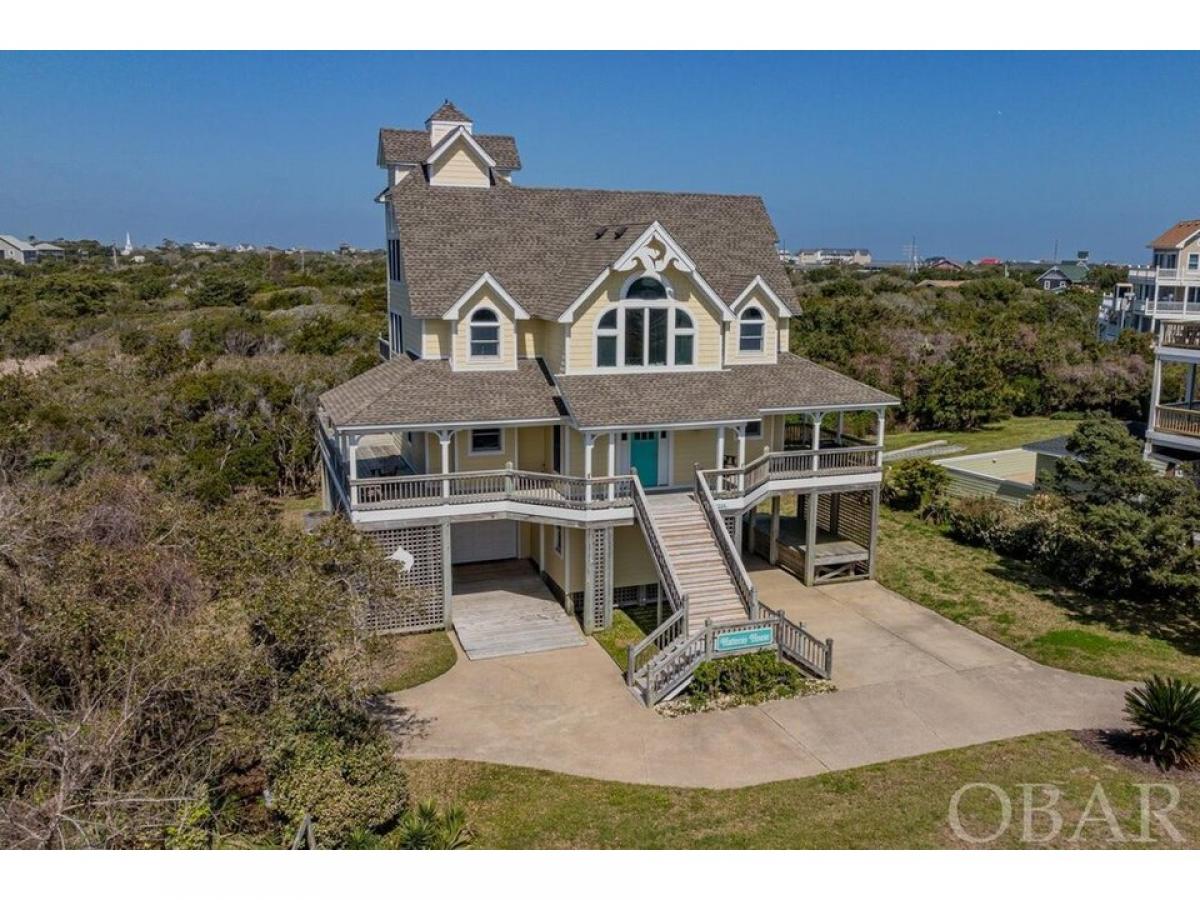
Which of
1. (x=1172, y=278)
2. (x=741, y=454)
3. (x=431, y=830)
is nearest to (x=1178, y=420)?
(x=741, y=454)

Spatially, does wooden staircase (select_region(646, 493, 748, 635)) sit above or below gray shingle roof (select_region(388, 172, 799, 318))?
below

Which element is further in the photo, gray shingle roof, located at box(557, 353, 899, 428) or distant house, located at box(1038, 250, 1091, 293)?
distant house, located at box(1038, 250, 1091, 293)

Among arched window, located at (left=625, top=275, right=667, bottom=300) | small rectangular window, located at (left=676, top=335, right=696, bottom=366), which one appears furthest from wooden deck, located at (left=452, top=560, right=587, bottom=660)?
arched window, located at (left=625, top=275, right=667, bottom=300)

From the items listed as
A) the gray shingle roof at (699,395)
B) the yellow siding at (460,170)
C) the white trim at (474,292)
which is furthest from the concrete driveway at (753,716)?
the yellow siding at (460,170)

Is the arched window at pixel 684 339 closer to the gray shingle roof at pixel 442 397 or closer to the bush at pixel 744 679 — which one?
the gray shingle roof at pixel 442 397

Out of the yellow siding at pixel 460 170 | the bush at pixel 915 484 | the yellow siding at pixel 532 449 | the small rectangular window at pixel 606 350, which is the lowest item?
the bush at pixel 915 484

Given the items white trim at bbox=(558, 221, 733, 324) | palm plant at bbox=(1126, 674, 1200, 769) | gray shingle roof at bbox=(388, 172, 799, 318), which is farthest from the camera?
gray shingle roof at bbox=(388, 172, 799, 318)

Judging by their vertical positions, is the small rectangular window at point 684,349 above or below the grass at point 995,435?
above

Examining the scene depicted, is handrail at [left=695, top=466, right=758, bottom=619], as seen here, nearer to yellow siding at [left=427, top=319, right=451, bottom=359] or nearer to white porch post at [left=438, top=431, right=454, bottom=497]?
white porch post at [left=438, top=431, right=454, bottom=497]
